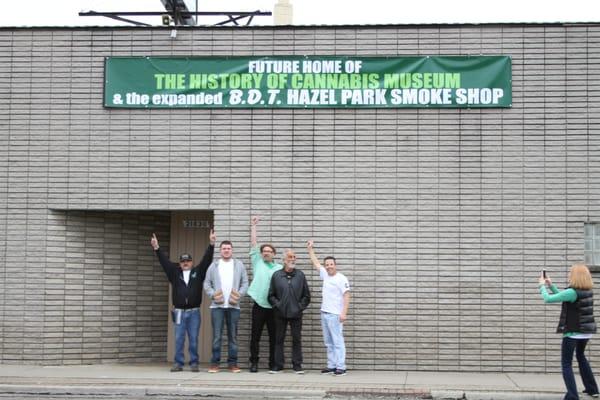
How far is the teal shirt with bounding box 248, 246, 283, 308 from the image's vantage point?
46.2 feet

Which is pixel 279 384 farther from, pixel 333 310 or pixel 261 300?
pixel 261 300

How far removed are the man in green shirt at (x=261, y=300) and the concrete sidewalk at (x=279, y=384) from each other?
38 cm

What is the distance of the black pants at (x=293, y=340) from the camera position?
544 inches

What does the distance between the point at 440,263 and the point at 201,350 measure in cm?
409

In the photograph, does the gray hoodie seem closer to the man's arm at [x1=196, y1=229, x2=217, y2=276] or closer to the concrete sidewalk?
the man's arm at [x1=196, y1=229, x2=217, y2=276]

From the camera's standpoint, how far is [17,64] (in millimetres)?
15008

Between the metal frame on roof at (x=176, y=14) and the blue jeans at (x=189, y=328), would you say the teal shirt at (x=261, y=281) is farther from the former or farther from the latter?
the metal frame on roof at (x=176, y=14)

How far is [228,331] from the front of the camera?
46.1 feet

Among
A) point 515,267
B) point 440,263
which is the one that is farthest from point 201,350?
point 515,267

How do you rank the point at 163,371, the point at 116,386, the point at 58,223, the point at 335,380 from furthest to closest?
the point at 58,223 → the point at 163,371 → the point at 335,380 → the point at 116,386

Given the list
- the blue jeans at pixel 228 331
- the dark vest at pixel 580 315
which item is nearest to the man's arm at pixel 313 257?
the blue jeans at pixel 228 331

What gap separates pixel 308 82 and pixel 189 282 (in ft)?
11.1

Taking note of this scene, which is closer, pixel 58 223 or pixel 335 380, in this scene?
pixel 335 380

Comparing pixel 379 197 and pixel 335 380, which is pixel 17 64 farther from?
pixel 335 380
